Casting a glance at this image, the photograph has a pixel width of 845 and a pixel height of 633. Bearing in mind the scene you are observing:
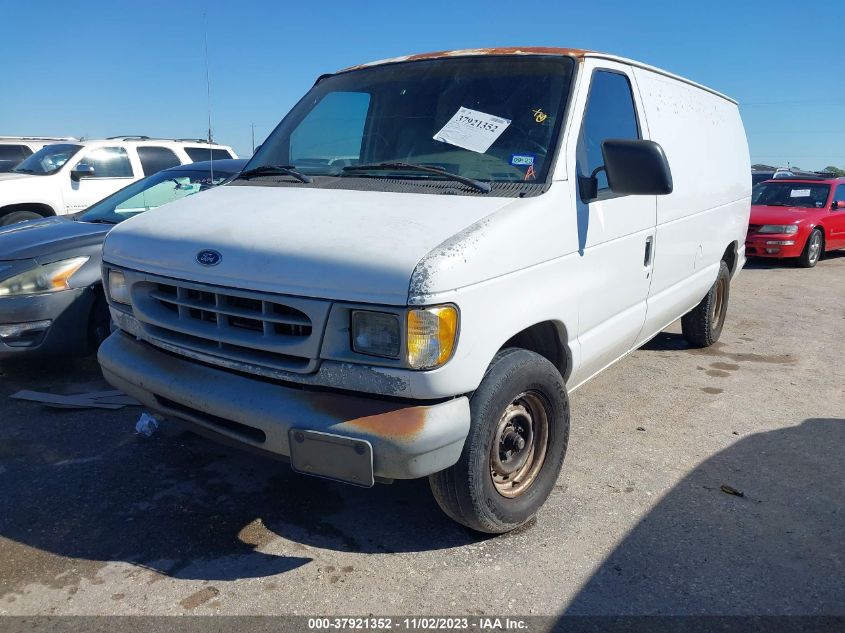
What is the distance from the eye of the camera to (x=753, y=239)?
12.2m

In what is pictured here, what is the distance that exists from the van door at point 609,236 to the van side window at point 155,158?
338 inches

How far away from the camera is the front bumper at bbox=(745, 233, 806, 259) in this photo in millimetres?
11977

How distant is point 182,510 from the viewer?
3398 millimetres

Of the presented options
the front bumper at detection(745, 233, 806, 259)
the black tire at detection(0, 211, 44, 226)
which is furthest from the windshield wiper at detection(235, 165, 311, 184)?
the front bumper at detection(745, 233, 806, 259)

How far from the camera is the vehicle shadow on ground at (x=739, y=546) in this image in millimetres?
2793

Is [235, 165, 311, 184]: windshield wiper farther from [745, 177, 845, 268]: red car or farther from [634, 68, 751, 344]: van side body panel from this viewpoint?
[745, 177, 845, 268]: red car

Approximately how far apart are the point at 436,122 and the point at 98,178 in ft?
27.6

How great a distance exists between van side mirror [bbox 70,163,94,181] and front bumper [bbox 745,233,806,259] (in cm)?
1035

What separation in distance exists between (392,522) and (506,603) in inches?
30.4

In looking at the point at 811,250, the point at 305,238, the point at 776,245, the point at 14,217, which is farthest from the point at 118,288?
the point at 811,250

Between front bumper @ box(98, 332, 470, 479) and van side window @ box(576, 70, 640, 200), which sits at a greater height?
van side window @ box(576, 70, 640, 200)

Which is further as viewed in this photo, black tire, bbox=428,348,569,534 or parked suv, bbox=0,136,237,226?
parked suv, bbox=0,136,237,226

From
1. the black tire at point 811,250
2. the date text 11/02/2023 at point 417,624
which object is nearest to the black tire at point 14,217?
the date text 11/02/2023 at point 417,624

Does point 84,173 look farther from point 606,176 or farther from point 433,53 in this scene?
point 606,176
